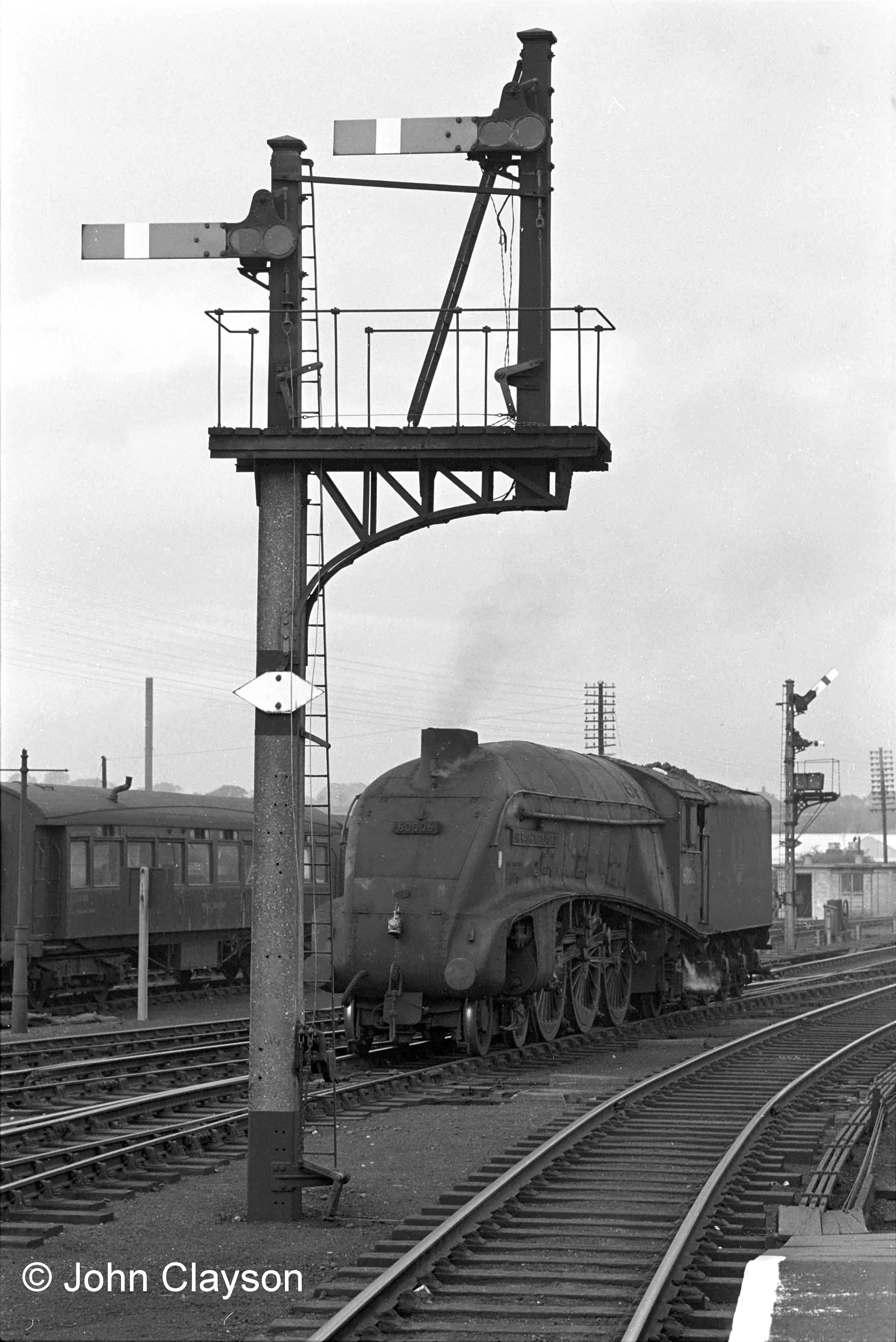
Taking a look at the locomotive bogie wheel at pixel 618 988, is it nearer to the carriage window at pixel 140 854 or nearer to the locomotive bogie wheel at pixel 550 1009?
the locomotive bogie wheel at pixel 550 1009

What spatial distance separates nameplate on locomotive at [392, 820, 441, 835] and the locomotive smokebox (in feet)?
1.70

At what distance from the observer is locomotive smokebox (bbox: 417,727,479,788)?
60.7ft

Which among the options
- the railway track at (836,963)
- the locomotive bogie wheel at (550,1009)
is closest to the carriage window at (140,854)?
the locomotive bogie wheel at (550,1009)

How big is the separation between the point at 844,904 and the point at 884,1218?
52363mm

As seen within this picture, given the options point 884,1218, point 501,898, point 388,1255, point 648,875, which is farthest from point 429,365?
point 648,875

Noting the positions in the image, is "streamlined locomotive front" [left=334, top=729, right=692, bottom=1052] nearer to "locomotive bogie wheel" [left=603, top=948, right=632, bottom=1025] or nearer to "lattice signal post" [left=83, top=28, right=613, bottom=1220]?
"locomotive bogie wheel" [left=603, top=948, right=632, bottom=1025]

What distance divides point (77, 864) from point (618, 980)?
8560 mm

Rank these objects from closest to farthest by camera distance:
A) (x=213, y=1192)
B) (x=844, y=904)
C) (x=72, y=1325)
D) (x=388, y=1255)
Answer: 1. (x=72, y=1325)
2. (x=388, y=1255)
3. (x=213, y=1192)
4. (x=844, y=904)

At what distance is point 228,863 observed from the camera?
2978 centimetres

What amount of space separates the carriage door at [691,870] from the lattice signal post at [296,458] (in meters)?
14.4

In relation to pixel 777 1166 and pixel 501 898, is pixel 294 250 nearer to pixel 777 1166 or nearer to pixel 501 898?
pixel 777 1166

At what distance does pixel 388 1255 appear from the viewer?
8.80 m

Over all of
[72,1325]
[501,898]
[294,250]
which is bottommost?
[72,1325]

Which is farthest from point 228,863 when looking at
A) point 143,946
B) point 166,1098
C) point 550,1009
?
point 166,1098
